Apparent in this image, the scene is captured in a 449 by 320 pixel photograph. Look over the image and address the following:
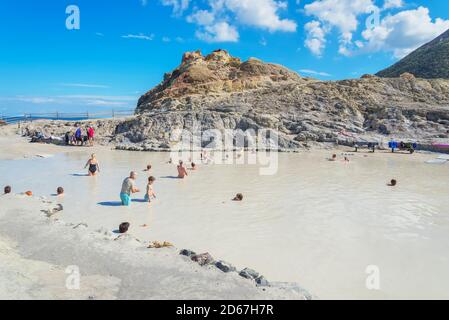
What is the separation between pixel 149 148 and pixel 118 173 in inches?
404

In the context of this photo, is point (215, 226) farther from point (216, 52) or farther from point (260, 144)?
point (216, 52)

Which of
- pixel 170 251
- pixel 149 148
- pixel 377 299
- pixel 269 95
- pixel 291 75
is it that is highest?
pixel 291 75

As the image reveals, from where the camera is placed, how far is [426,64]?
2798 inches

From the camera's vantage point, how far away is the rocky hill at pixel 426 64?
6625 centimetres

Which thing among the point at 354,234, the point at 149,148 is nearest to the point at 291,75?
the point at 149,148

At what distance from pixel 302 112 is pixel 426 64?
49.6m

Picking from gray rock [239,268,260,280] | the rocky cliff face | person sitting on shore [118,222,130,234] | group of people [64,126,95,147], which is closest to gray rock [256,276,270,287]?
gray rock [239,268,260,280]

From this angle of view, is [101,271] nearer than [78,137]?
Yes

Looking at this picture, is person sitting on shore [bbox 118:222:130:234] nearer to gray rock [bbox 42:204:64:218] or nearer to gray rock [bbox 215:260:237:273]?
gray rock [bbox 42:204:64:218]

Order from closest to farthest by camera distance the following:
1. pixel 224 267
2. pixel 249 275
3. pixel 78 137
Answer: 1. pixel 249 275
2. pixel 224 267
3. pixel 78 137

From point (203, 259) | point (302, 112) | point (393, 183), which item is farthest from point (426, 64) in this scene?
point (203, 259)

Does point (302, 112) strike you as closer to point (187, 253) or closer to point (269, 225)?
point (269, 225)

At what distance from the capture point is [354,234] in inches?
372

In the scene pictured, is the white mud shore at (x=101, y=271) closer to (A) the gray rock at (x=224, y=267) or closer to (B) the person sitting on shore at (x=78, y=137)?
(A) the gray rock at (x=224, y=267)
